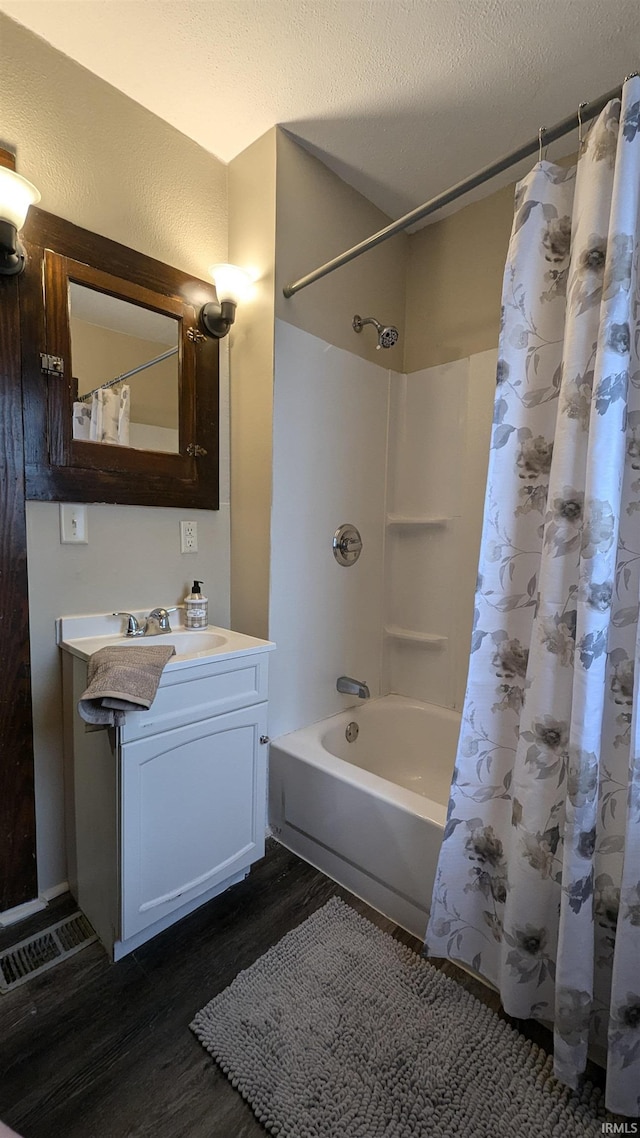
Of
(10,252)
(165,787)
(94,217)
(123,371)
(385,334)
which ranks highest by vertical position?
(94,217)

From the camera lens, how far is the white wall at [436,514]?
6.53 feet

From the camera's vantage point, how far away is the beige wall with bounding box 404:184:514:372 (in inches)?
74.9

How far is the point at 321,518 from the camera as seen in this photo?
6.20 feet

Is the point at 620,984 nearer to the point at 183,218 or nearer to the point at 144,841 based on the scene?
the point at 144,841

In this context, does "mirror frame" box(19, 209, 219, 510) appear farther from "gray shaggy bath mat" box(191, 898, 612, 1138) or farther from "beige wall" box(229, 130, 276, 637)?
"gray shaggy bath mat" box(191, 898, 612, 1138)

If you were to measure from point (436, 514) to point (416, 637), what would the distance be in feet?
1.87

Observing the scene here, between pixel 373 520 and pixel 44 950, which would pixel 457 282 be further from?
pixel 44 950

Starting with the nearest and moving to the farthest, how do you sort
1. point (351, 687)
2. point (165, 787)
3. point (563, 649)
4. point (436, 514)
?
point (563, 649), point (165, 787), point (351, 687), point (436, 514)

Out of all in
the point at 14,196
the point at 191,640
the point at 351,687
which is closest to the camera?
the point at 14,196

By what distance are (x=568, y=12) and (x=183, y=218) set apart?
1216 mm

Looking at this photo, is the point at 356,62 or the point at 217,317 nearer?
the point at 356,62

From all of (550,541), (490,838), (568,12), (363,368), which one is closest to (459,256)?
(363,368)

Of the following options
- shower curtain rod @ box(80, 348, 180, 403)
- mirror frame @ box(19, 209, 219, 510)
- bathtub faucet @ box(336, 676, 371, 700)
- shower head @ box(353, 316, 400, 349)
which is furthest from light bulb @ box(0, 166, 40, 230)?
bathtub faucet @ box(336, 676, 371, 700)

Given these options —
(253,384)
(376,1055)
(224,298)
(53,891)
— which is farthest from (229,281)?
(376,1055)
